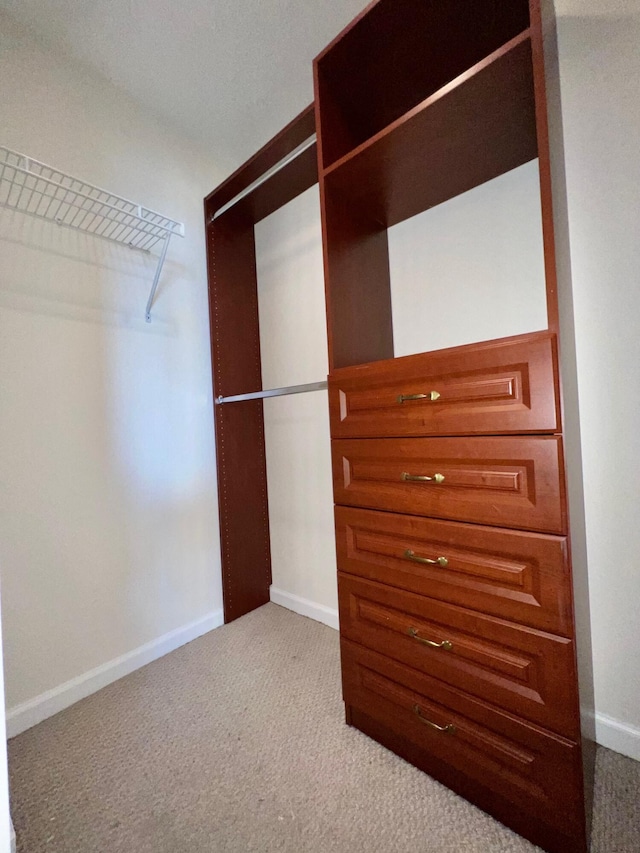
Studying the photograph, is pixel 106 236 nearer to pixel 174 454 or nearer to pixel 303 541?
pixel 174 454

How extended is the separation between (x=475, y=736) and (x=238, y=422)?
1.52 metres

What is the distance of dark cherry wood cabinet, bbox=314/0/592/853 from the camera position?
80 centimetres

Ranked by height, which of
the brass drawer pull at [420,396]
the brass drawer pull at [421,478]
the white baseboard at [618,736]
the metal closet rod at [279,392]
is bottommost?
the white baseboard at [618,736]

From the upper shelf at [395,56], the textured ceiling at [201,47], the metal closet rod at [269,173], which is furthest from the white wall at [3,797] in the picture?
the textured ceiling at [201,47]

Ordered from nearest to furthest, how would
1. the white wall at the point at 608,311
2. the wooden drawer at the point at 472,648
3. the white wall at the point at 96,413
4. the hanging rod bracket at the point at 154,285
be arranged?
the wooden drawer at the point at 472,648 < the white wall at the point at 608,311 < the white wall at the point at 96,413 < the hanging rod bracket at the point at 154,285

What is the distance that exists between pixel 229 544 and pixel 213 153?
1.98 meters

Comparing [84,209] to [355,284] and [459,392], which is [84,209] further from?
[459,392]

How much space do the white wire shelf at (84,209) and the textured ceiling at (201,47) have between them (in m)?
0.52

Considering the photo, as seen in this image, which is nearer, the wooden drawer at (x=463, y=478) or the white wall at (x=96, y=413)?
the wooden drawer at (x=463, y=478)

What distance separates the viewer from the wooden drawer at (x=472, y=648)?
789 millimetres

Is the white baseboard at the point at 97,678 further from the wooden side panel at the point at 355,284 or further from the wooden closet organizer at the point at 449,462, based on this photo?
the wooden side panel at the point at 355,284

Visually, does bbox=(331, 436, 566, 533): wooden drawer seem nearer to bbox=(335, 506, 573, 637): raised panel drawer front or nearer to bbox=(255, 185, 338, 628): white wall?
bbox=(335, 506, 573, 637): raised panel drawer front

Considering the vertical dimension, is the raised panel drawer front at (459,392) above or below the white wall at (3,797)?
above

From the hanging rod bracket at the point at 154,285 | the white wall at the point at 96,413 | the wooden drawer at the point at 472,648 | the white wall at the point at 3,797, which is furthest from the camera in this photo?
the hanging rod bracket at the point at 154,285
